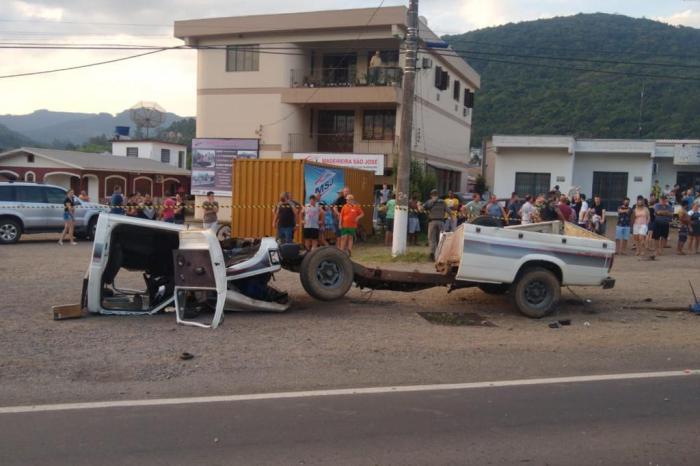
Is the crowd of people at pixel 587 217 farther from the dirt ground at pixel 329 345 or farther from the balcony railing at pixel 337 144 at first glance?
the balcony railing at pixel 337 144

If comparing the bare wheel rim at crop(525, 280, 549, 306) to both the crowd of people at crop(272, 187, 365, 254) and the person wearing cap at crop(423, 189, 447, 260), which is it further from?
the crowd of people at crop(272, 187, 365, 254)

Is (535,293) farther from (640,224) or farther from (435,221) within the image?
(640,224)

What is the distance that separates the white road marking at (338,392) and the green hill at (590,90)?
146ft

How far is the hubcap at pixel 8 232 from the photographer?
62.1ft

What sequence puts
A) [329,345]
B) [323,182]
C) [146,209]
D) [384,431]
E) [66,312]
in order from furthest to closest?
[323,182] → [146,209] → [66,312] → [329,345] → [384,431]

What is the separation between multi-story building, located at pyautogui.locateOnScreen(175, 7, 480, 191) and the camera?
31422 millimetres

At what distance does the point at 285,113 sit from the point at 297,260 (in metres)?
24.0

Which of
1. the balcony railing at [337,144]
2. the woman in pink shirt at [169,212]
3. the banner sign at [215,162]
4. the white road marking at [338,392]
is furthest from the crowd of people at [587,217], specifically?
the banner sign at [215,162]

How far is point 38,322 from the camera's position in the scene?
878 centimetres

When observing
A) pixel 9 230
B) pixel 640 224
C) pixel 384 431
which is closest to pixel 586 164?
pixel 640 224

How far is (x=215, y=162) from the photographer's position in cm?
3359

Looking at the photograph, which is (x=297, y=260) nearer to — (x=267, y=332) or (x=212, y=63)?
(x=267, y=332)

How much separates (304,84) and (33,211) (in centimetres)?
1662

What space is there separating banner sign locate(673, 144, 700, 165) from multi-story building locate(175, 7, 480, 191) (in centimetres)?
1224
